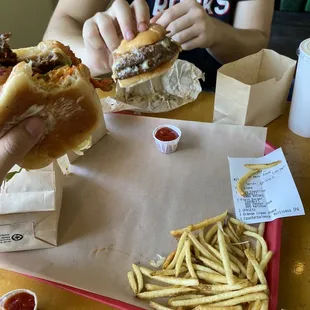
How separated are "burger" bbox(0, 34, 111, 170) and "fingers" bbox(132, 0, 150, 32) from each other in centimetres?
34

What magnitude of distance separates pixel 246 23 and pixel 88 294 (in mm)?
1804

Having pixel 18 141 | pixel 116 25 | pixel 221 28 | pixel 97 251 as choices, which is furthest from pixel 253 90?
pixel 18 141

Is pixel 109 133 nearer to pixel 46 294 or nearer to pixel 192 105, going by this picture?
pixel 192 105

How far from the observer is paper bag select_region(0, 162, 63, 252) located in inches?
54.0

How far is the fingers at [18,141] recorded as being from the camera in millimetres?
1102

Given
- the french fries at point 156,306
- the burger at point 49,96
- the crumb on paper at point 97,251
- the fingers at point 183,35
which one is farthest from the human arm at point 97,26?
the french fries at point 156,306

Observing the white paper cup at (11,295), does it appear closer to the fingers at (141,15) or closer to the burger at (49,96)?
the burger at (49,96)

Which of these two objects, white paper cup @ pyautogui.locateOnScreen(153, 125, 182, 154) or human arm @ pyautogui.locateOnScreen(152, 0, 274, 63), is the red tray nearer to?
white paper cup @ pyautogui.locateOnScreen(153, 125, 182, 154)

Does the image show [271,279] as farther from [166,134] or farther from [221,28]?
[221,28]

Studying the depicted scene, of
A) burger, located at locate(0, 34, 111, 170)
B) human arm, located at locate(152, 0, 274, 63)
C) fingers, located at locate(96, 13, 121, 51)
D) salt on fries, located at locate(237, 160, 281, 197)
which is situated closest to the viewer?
burger, located at locate(0, 34, 111, 170)

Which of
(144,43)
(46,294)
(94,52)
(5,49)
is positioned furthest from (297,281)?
(94,52)

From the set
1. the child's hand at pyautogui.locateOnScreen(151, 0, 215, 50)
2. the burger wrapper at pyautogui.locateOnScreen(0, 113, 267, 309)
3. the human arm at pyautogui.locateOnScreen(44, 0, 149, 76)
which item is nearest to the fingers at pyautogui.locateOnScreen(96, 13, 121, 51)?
the human arm at pyautogui.locateOnScreen(44, 0, 149, 76)

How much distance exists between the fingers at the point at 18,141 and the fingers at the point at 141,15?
0.65 metres

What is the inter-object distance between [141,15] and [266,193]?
2.90 ft
